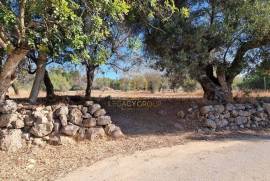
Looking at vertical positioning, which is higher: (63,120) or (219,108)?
(219,108)

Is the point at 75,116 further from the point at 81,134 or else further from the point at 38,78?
the point at 38,78

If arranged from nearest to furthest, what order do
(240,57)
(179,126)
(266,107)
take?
(179,126) < (240,57) < (266,107)

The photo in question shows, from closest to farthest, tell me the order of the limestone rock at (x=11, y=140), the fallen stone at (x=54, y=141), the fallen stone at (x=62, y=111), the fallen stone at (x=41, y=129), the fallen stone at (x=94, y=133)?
the limestone rock at (x=11, y=140), the fallen stone at (x=41, y=129), the fallen stone at (x=54, y=141), the fallen stone at (x=62, y=111), the fallen stone at (x=94, y=133)

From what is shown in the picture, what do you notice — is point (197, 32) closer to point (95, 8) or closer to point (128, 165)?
point (95, 8)

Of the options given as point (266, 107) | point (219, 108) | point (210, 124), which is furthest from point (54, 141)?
point (266, 107)

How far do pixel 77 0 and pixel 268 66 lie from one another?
27.5 ft

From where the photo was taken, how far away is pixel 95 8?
8844 millimetres

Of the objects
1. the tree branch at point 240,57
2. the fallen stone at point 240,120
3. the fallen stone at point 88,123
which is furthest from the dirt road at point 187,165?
the tree branch at point 240,57

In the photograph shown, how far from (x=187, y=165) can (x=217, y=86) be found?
6.88m

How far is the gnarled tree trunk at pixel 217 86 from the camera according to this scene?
14258mm

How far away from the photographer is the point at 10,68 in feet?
30.8

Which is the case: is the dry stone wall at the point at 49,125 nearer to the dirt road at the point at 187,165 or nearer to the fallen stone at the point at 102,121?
the fallen stone at the point at 102,121

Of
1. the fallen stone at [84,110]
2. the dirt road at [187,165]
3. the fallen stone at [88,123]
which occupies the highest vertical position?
the fallen stone at [84,110]

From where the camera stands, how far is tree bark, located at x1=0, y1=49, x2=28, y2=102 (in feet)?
30.2
